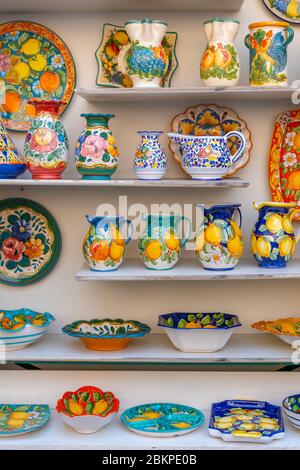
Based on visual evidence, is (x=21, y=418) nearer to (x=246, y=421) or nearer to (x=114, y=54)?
(x=246, y=421)

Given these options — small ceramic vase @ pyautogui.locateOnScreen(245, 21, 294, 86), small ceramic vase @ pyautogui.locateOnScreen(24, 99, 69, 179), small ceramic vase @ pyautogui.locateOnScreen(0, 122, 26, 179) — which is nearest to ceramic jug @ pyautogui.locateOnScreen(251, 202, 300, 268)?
small ceramic vase @ pyautogui.locateOnScreen(245, 21, 294, 86)

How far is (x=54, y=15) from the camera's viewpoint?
230 centimetres

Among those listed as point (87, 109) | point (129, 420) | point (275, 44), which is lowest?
point (129, 420)

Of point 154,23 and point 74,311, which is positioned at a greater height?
point 154,23

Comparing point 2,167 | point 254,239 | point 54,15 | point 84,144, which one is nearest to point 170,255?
point 254,239

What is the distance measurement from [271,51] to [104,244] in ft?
2.27

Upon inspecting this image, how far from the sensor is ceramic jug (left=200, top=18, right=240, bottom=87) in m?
2.08

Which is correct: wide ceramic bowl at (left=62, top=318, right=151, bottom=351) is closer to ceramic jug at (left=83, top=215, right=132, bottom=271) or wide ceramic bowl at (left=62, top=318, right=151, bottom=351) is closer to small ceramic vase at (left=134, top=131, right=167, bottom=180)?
ceramic jug at (left=83, top=215, right=132, bottom=271)

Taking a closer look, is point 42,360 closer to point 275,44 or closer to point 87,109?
point 87,109

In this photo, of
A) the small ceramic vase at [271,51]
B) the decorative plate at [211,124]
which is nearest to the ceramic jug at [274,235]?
the decorative plate at [211,124]

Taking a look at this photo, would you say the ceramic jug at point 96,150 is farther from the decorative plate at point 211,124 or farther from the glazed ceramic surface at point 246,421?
the glazed ceramic surface at point 246,421

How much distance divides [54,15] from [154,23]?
0.39 meters

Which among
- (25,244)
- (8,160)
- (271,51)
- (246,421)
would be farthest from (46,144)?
(246,421)

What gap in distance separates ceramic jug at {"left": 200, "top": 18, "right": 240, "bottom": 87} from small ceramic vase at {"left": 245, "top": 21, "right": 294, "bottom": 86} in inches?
2.3
